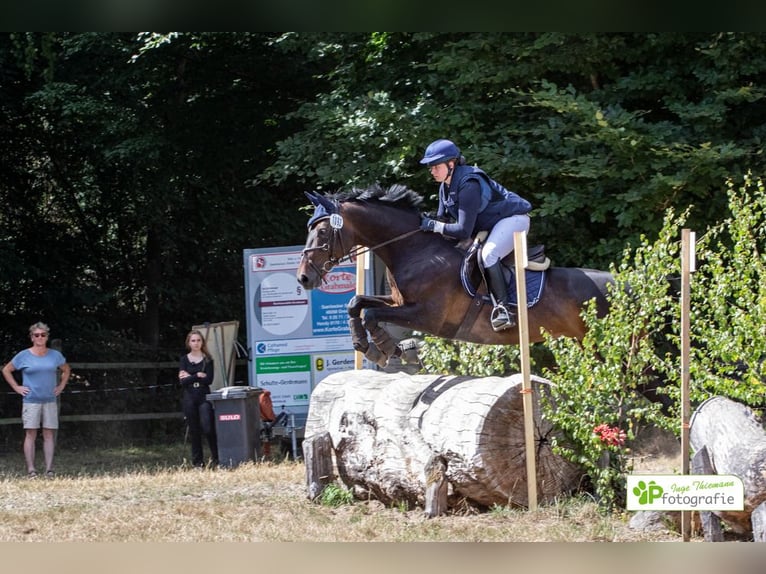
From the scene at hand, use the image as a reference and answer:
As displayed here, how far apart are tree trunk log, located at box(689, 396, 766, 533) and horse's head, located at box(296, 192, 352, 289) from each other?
2900 mm

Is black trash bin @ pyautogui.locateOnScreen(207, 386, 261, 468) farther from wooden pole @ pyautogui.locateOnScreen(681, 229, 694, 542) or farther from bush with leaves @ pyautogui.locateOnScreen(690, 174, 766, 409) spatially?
wooden pole @ pyautogui.locateOnScreen(681, 229, 694, 542)

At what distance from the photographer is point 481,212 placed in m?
8.30

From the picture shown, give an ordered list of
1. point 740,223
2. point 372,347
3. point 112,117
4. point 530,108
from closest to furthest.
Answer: point 740,223 < point 372,347 < point 530,108 < point 112,117

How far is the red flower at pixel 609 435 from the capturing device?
272 inches

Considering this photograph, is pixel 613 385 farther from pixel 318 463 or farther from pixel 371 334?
pixel 318 463

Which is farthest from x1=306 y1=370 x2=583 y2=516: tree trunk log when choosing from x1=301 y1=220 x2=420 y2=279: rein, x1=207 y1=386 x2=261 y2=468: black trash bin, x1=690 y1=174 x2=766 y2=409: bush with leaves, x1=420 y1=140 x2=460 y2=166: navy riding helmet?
x1=207 y1=386 x2=261 y2=468: black trash bin

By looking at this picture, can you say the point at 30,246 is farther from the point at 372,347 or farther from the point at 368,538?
the point at 368,538

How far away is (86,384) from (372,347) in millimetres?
9245

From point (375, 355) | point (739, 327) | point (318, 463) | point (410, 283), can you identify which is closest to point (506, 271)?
point (410, 283)

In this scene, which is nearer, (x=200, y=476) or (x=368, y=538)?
(x=368, y=538)

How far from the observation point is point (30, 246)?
54.3ft

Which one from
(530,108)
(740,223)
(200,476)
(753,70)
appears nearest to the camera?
(740,223)

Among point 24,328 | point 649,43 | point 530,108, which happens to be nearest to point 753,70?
point 649,43

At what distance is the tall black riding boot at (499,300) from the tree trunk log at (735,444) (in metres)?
1.87
